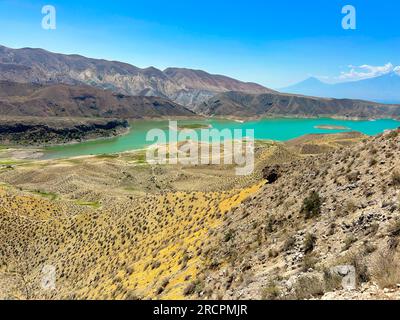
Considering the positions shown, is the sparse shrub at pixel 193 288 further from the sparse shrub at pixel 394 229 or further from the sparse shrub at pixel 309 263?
the sparse shrub at pixel 394 229

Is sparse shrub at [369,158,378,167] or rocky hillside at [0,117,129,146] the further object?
rocky hillside at [0,117,129,146]

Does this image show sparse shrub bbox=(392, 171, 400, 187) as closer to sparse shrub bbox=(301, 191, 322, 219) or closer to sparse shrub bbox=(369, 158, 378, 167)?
sparse shrub bbox=(369, 158, 378, 167)

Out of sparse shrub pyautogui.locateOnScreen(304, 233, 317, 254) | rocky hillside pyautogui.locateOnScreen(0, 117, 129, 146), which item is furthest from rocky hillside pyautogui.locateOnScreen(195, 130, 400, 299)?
rocky hillside pyautogui.locateOnScreen(0, 117, 129, 146)

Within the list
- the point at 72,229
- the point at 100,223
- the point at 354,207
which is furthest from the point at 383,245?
the point at 72,229

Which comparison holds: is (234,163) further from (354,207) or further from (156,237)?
(354,207)

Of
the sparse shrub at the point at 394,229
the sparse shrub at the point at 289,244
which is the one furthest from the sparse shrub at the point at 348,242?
the sparse shrub at the point at 289,244

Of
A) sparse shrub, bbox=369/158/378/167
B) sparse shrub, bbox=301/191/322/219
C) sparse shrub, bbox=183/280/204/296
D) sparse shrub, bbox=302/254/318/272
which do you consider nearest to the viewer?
sparse shrub, bbox=302/254/318/272
